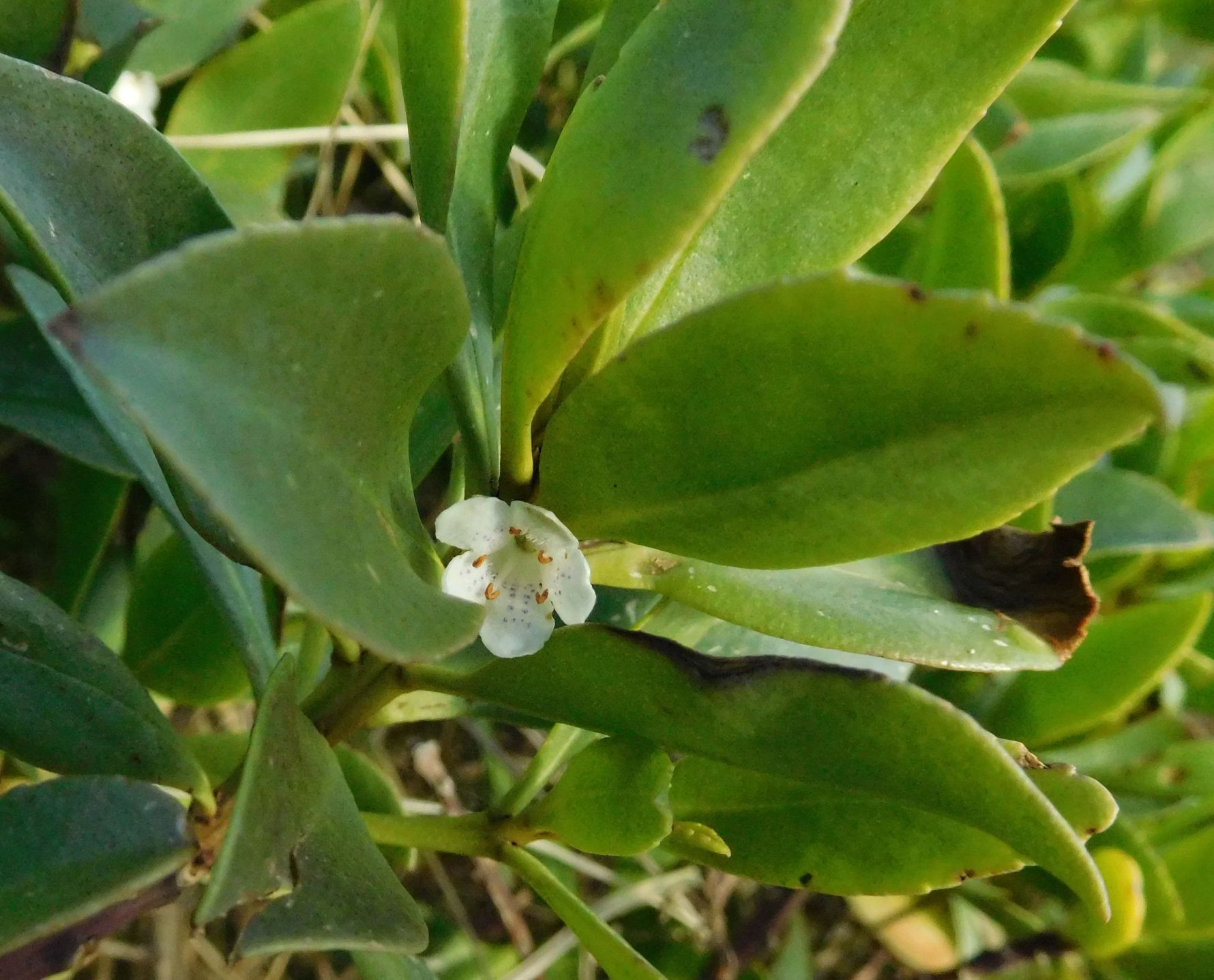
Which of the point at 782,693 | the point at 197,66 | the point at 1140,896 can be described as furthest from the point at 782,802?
the point at 197,66

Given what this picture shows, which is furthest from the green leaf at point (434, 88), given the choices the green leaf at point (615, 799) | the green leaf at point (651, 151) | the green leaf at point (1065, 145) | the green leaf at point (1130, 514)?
the green leaf at point (1065, 145)

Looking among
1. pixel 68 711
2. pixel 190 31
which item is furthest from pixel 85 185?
pixel 190 31

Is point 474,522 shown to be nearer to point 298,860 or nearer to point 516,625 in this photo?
point 516,625

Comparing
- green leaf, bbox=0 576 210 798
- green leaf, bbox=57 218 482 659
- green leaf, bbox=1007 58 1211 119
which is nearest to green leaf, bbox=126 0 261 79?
green leaf, bbox=0 576 210 798

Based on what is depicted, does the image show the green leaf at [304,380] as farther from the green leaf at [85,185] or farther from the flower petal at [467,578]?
the green leaf at [85,185]

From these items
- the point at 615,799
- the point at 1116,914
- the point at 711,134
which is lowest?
the point at 1116,914

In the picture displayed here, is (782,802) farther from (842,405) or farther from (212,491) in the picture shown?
(212,491)
